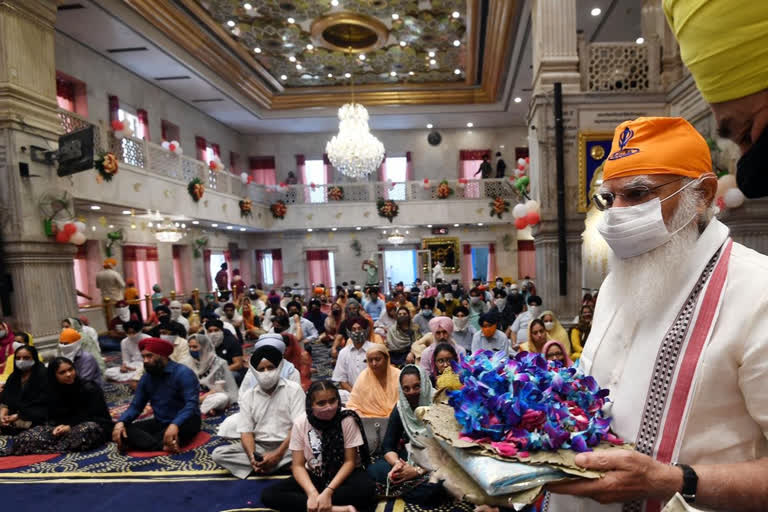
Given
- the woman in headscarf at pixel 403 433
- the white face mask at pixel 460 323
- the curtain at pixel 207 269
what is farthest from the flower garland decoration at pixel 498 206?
the woman in headscarf at pixel 403 433

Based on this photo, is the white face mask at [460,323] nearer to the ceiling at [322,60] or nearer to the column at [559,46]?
the column at [559,46]

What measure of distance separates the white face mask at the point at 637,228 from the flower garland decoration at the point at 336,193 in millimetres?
13566

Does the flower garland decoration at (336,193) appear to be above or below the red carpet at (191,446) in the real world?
above

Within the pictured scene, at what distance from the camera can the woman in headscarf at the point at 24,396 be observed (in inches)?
150

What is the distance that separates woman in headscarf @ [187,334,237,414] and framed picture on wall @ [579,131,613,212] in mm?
4890

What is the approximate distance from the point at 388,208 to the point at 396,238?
3.59 ft

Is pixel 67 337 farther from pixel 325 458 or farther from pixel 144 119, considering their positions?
pixel 144 119

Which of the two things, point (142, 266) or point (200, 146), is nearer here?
point (142, 266)

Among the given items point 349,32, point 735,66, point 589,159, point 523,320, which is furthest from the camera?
point 349,32

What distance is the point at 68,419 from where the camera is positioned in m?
3.80

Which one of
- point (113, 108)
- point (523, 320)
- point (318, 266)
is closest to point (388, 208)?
point (318, 266)

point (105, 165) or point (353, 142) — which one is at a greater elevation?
point (353, 142)

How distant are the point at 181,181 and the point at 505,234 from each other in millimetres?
10182

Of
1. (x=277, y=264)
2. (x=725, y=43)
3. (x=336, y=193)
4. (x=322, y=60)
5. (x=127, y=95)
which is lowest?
(x=277, y=264)
